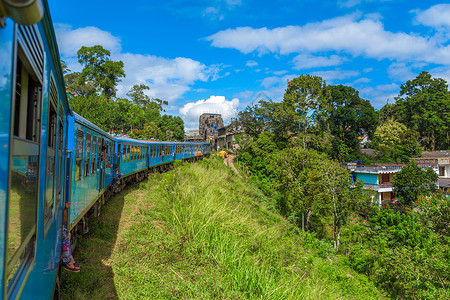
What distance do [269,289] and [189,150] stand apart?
25.4 meters

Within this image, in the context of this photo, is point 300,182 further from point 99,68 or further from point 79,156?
point 99,68

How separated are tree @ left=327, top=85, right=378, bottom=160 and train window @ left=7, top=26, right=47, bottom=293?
131 feet

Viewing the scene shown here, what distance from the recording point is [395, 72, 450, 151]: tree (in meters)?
41.6

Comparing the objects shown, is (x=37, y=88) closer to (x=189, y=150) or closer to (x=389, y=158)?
Answer: (x=189, y=150)

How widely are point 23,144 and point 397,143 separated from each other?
44.9 meters

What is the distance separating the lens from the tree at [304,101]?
30.2 metres

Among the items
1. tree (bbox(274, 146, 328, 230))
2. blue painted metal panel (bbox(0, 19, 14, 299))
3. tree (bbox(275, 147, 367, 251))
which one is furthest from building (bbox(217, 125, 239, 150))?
blue painted metal panel (bbox(0, 19, 14, 299))

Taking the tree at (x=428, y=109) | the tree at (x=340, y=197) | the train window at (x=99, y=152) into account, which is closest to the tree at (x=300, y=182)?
the tree at (x=340, y=197)

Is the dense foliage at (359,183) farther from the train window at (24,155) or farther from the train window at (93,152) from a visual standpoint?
the train window at (24,155)

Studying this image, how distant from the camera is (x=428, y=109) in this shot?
4231 centimetres

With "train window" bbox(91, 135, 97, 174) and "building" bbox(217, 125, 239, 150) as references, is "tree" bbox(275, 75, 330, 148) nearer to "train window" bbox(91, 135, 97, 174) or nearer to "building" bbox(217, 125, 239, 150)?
"train window" bbox(91, 135, 97, 174)

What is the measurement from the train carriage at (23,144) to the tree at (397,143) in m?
42.0

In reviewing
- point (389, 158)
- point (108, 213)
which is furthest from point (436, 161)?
point (108, 213)

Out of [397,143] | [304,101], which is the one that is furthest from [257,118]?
[397,143]
